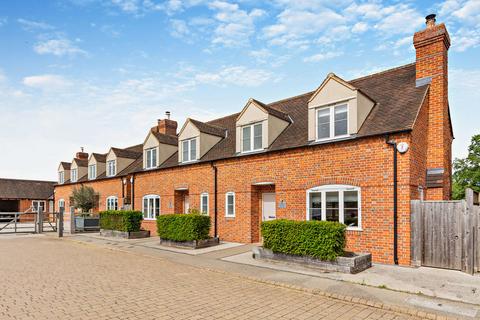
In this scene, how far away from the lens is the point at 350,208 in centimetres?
1140

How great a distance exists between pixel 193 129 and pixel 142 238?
6968 millimetres

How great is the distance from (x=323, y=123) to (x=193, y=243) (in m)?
7.52

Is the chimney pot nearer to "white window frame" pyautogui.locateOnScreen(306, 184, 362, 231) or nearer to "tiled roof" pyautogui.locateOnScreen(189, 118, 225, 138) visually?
"white window frame" pyautogui.locateOnScreen(306, 184, 362, 231)

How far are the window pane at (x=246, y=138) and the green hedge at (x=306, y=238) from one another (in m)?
5.59

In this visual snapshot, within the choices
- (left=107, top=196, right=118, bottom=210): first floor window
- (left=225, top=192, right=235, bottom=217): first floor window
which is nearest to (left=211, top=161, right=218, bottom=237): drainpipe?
(left=225, top=192, right=235, bottom=217): first floor window

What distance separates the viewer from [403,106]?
11.7 m

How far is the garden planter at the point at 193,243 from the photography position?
555 inches

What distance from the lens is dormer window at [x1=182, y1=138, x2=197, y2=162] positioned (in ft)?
62.1

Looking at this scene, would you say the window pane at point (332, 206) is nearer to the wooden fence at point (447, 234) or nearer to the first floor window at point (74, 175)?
the wooden fence at point (447, 234)

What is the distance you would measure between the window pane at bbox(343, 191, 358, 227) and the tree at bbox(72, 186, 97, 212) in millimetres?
22745

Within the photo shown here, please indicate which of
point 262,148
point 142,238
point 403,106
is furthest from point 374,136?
point 142,238

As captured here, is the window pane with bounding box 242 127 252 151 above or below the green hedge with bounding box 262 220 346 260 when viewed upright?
above

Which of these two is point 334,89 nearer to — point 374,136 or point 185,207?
point 374,136

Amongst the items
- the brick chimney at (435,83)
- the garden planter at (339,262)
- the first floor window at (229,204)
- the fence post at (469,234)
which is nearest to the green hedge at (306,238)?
the garden planter at (339,262)
